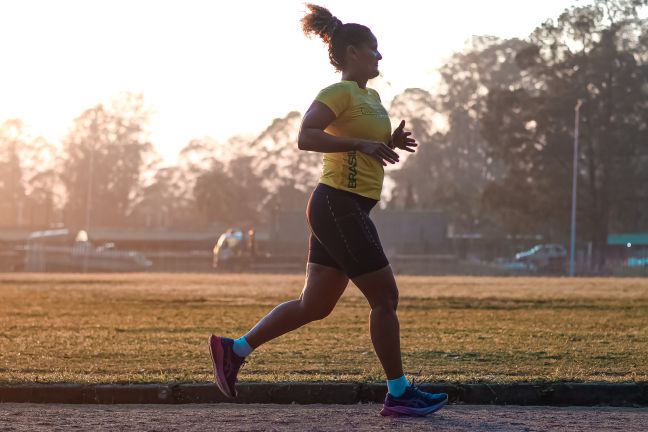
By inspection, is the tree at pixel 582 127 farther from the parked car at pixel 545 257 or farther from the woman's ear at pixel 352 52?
the woman's ear at pixel 352 52

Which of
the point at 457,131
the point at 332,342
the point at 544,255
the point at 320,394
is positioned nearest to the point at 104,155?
the point at 457,131

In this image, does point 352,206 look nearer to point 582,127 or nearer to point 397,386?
point 397,386

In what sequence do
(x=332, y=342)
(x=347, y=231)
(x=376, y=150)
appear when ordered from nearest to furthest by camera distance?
(x=376, y=150), (x=347, y=231), (x=332, y=342)

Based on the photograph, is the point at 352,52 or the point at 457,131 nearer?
the point at 352,52

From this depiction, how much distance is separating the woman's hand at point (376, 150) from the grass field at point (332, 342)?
1.80 meters

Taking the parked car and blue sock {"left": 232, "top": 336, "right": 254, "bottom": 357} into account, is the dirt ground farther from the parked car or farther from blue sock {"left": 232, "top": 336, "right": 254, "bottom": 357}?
the parked car

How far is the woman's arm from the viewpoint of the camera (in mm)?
6195

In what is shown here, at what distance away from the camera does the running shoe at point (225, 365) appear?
6.64 metres

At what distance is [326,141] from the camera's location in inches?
245

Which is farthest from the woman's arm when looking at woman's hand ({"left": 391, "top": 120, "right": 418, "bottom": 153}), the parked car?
the parked car

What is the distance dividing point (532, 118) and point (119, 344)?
60.6m

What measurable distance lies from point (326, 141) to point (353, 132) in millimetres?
258

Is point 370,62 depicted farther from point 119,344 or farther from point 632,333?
point 632,333

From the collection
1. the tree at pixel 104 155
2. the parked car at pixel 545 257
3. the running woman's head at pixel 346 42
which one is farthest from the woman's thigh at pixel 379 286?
the tree at pixel 104 155
